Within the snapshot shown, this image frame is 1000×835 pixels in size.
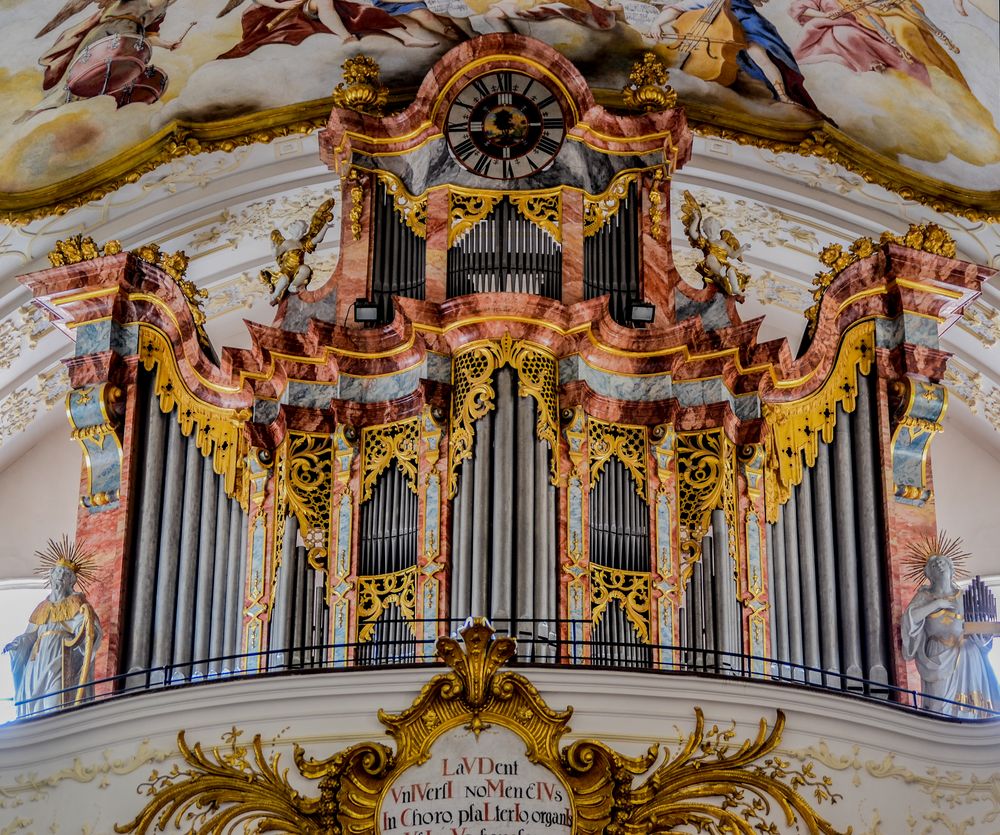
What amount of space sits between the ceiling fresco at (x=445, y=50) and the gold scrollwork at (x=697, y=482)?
4.55m

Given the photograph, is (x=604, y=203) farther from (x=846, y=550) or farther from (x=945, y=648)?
(x=945, y=648)

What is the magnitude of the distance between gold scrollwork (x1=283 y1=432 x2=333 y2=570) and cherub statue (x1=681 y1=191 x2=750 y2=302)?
13.8ft

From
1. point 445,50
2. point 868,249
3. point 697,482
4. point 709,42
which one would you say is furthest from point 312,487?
point 709,42

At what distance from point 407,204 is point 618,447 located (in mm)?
3529

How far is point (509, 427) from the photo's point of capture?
21500 millimetres

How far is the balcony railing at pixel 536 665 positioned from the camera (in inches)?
767

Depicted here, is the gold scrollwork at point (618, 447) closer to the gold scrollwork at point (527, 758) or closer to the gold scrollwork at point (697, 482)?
the gold scrollwork at point (697, 482)

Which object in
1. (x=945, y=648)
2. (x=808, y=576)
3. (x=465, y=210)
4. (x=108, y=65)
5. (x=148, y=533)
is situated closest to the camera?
(x=945, y=648)

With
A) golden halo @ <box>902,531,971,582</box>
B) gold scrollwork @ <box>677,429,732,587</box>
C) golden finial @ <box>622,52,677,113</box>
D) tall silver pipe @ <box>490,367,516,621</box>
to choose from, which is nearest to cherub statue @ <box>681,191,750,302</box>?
golden finial @ <box>622,52,677,113</box>

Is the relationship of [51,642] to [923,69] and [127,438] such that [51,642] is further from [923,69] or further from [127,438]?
[923,69]

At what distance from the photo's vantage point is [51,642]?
21.8m

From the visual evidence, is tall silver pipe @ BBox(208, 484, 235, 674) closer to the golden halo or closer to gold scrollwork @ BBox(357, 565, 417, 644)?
gold scrollwork @ BBox(357, 565, 417, 644)

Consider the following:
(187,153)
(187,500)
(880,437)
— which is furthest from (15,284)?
(880,437)

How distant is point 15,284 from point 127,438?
360cm
